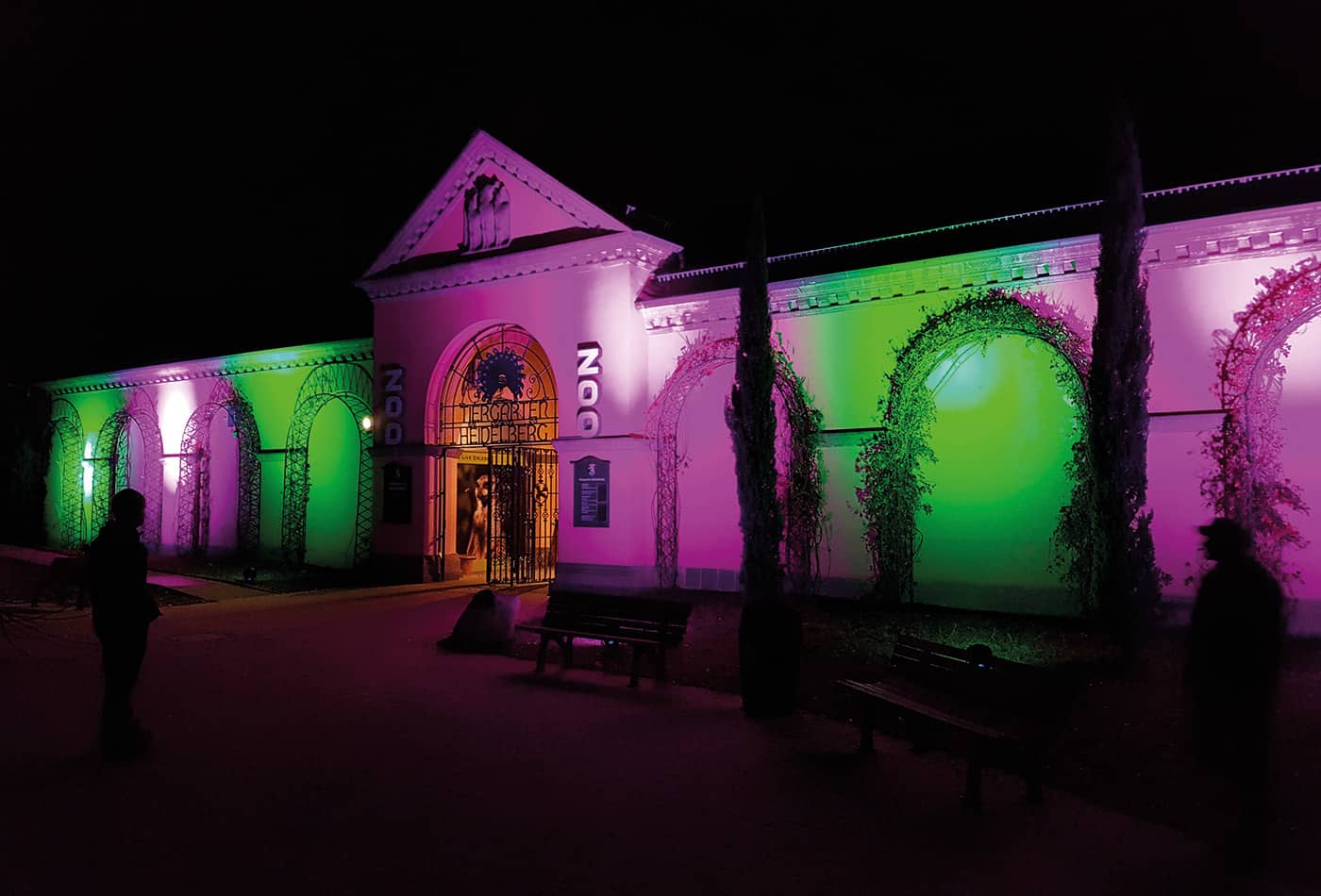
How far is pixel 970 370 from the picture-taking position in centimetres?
1312

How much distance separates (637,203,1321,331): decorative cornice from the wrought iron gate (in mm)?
Result: 3829

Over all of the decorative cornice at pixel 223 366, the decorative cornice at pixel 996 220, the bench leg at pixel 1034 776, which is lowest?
the bench leg at pixel 1034 776

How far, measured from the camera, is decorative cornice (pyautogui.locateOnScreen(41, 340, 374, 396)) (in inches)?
770

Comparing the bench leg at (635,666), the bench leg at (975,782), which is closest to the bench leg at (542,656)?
the bench leg at (635,666)

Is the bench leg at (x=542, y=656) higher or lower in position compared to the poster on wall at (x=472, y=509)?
lower

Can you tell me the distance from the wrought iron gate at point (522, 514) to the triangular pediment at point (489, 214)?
3958mm

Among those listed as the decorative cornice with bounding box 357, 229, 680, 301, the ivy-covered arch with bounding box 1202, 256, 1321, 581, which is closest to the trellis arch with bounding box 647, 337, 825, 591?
the decorative cornice with bounding box 357, 229, 680, 301

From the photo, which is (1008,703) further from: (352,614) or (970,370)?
(352,614)

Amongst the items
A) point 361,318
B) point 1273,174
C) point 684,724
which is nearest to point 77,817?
point 684,724

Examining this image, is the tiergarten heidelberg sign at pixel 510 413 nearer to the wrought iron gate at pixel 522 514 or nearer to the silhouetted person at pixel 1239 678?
the wrought iron gate at pixel 522 514

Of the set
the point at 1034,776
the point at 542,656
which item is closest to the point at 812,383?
the point at 542,656

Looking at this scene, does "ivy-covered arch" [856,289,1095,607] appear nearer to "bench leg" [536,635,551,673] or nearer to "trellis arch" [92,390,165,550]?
"bench leg" [536,635,551,673]

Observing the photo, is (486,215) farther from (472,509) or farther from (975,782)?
(975,782)

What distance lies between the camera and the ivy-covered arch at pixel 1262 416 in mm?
10656
